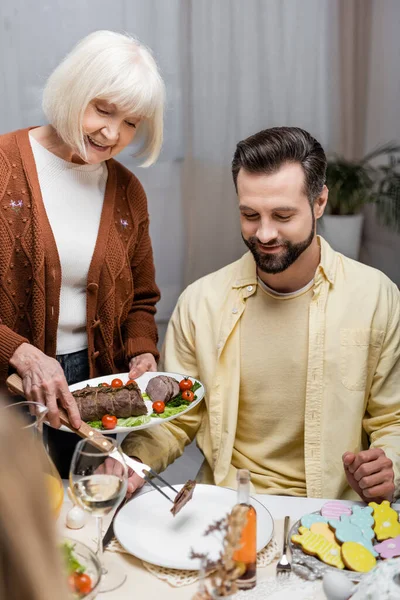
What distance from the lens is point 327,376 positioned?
2082mm

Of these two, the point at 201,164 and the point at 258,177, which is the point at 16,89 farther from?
the point at 258,177

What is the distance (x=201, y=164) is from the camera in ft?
16.2

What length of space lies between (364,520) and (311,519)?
11cm

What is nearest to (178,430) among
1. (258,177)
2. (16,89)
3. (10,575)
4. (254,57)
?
(258,177)

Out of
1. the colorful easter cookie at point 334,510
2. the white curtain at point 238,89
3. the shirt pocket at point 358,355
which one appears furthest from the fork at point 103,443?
the white curtain at point 238,89

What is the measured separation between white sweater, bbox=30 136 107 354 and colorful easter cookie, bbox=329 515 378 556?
98 centimetres

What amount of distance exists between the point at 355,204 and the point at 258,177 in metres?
3.02

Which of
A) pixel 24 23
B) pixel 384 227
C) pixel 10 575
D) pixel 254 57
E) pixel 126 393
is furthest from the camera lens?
pixel 384 227

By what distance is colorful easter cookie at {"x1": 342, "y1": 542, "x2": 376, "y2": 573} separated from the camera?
146cm

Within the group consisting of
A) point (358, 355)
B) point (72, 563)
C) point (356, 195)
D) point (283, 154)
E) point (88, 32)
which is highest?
point (88, 32)

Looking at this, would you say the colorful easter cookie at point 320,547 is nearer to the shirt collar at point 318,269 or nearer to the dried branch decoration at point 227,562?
the dried branch decoration at point 227,562

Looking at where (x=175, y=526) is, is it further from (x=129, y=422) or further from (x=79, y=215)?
(x=79, y=215)

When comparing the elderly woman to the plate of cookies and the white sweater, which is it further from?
the plate of cookies

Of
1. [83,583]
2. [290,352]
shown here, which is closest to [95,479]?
[83,583]
